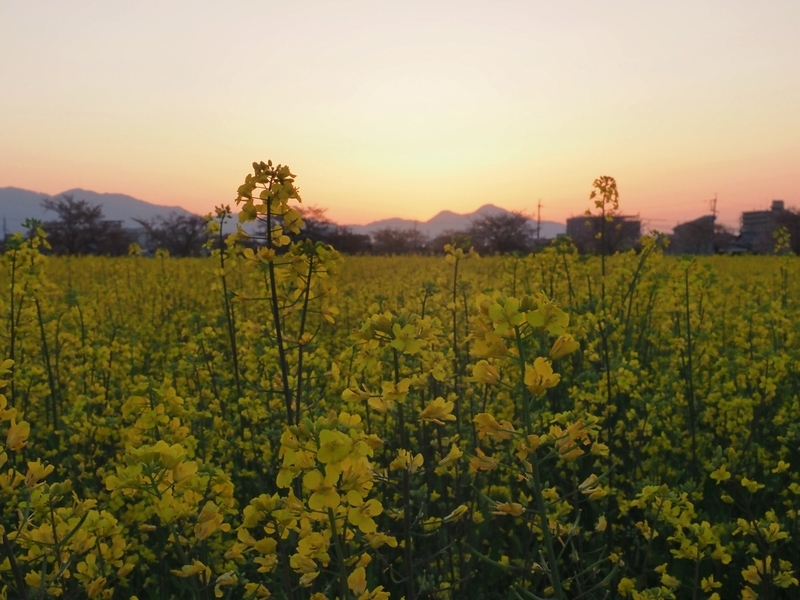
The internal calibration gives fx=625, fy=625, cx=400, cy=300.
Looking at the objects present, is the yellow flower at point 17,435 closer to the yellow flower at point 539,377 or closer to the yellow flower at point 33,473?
the yellow flower at point 33,473

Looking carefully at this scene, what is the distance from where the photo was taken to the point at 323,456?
1383mm

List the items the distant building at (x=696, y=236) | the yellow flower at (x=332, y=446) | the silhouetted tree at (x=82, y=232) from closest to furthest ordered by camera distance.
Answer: the yellow flower at (x=332, y=446) → the silhouetted tree at (x=82, y=232) → the distant building at (x=696, y=236)

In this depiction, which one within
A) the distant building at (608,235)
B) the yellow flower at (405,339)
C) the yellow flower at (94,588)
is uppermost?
the distant building at (608,235)

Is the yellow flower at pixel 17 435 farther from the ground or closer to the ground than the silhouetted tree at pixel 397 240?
closer to the ground

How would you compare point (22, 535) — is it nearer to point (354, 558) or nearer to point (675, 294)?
point (354, 558)

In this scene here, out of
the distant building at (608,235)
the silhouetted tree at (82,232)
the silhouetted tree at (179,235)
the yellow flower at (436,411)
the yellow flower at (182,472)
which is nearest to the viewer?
the yellow flower at (182,472)

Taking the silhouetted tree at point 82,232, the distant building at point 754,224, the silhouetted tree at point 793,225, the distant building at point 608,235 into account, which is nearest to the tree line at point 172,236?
the silhouetted tree at point 82,232

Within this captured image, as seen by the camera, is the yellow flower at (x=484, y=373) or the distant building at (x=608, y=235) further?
the distant building at (x=608, y=235)

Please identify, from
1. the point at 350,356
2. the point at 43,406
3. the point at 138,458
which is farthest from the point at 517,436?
the point at 43,406

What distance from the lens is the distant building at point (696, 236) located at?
53884 mm

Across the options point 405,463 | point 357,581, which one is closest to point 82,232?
point 405,463

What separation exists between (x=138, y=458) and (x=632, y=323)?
6832mm

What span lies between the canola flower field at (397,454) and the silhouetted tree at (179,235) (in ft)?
98.2

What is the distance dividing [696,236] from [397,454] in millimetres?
59800
